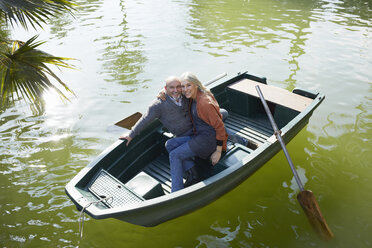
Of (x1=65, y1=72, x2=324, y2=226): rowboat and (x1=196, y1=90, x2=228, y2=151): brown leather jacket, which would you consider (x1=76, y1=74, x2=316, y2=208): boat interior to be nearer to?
(x1=65, y1=72, x2=324, y2=226): rowboat

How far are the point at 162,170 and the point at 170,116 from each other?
1179 mm

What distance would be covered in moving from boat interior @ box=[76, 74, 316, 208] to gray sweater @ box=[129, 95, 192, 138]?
1.65 feet

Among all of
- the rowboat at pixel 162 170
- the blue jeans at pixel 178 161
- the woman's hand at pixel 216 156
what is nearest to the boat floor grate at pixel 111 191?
the rowboat at pixel 162 170

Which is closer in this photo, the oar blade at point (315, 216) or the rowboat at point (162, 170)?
the rowboat at point (162, 170)

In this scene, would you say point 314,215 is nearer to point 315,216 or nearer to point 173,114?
point 315,216

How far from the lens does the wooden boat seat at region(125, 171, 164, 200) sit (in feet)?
13.4

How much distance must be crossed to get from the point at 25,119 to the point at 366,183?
755 cm

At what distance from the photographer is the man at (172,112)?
13.6 ft

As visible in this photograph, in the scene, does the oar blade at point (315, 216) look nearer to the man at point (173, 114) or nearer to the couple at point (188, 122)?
the couple at point (188, 122)

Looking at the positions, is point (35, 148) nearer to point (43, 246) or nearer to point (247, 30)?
point (43, 246)

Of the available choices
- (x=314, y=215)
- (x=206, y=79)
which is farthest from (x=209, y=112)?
(x=206, y=79)

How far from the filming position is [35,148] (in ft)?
20.7

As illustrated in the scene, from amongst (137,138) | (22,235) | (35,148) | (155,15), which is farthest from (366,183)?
(155,15)

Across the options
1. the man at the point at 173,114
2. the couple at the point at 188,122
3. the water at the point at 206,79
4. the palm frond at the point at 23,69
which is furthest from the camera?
the water at the point at 206,79
